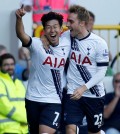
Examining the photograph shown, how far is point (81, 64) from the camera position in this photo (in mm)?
9250

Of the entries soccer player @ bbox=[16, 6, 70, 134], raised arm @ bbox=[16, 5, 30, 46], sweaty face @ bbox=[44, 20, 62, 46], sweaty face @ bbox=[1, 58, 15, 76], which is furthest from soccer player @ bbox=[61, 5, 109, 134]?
sweaty face @ bbox=[1, 58, 15, 76]

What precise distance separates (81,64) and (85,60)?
0.20 ft

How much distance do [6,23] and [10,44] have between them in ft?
1.18

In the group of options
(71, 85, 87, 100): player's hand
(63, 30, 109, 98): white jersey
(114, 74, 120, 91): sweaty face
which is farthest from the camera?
(114, 74, 120, 91): sweaty face

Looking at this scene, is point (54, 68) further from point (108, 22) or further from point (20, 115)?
point (108, 22)

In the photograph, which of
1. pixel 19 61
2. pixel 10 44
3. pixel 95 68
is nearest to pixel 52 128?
pixel 95 68

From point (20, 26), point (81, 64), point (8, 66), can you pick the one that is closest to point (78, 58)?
point (81, 64)

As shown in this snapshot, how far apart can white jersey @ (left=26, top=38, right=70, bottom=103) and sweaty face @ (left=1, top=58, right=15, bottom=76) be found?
5.68 ft

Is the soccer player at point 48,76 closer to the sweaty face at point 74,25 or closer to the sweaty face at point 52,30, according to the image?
the sweaty face at point 52,30

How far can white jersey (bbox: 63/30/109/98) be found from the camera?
30.3 feet

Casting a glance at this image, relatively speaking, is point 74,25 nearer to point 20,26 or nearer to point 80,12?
point 80,12

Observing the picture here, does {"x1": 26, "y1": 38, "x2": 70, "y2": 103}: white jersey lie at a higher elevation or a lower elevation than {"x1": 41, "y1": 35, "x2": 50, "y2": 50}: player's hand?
lower

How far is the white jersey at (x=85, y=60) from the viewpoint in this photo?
30.3 feet

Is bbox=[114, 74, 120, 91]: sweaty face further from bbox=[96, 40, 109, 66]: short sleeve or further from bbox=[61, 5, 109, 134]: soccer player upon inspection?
bbox=[96, 40, 109, 66]: short sleeve
